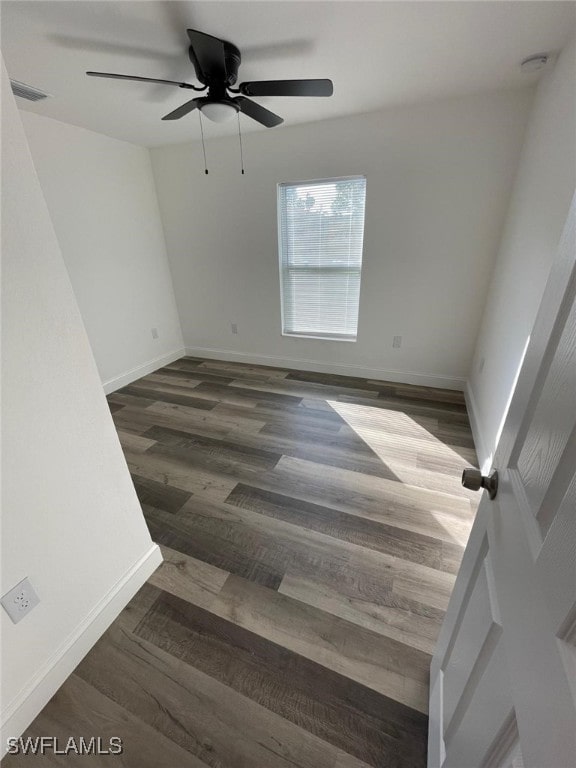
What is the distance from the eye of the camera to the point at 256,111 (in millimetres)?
1911

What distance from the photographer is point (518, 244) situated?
6.59ft

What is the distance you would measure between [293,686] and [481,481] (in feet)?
3.35

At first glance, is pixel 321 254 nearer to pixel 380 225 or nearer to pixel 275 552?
pixel 380 225

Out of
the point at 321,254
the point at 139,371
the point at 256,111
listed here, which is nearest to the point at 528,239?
the point at 321,254

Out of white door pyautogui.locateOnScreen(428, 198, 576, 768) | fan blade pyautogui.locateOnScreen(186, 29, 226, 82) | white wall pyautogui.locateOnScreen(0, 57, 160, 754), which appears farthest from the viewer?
fan blade pyautogui.locateOnScreen(186, 29, 226, 82)

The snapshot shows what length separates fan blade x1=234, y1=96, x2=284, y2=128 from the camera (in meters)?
1.80

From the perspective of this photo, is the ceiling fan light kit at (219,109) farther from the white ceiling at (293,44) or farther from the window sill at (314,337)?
the window sill at (314,337)

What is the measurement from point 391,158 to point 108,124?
2430 millimetres

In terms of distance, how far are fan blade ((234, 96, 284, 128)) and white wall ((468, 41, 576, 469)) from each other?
5.24 feet

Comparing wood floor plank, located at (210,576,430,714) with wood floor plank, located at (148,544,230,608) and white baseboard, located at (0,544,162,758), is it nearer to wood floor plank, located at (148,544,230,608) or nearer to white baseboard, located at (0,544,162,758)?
wood floor plank, located at (148,544,230,608)

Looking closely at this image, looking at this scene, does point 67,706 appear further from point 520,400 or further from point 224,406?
point 224,406

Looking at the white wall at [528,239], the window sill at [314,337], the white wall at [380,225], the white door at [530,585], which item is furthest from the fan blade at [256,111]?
the white door at [530,585]

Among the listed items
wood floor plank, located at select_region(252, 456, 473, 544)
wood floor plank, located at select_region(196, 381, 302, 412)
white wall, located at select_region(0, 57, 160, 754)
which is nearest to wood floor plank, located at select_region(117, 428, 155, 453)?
wood floor plank, located at select_region(196, 381, 302, 412)

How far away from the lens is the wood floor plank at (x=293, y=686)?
962 mm
